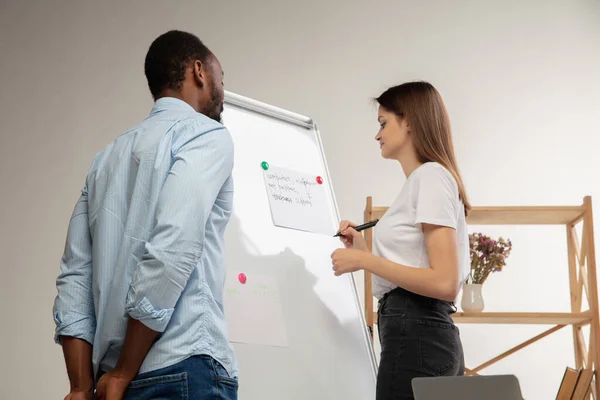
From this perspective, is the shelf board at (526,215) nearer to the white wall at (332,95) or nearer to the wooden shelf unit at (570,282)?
the wooden shelf unit at (570,282)

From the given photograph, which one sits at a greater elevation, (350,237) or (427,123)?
(427,123)

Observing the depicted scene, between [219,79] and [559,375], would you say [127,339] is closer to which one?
[219,79]

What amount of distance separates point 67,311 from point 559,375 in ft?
7.61

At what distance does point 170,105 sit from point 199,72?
10 cm

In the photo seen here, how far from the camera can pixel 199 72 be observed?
4.20 feet

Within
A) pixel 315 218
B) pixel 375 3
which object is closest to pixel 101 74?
pixel 375 3

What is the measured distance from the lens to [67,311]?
1.12 m

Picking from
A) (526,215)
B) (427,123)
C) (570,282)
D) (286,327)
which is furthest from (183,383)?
(570,282)

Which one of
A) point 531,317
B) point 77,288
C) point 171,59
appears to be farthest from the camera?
point 531,317

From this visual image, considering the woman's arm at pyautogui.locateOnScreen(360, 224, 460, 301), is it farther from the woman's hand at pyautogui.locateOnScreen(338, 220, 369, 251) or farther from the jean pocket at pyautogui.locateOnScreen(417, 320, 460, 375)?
the woman's hand at pyautogui.locateOnScreen(338, 220, 369, 251)

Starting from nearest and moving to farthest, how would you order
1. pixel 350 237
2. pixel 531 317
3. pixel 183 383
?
pixel 183 383
pixel 350 237
pixel 531 317

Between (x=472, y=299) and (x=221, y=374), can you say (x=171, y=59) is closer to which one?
(x=221, y=374)

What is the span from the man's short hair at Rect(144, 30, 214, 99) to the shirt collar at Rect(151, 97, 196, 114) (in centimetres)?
4

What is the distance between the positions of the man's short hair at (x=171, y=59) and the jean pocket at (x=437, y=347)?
0.69 metres
